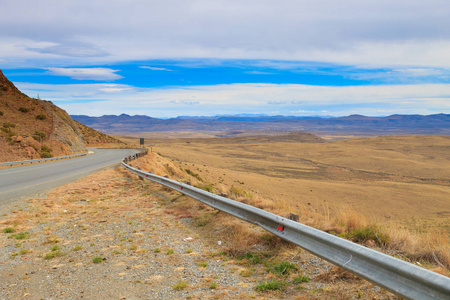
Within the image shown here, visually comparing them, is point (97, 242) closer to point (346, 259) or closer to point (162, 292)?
point (162, 292)

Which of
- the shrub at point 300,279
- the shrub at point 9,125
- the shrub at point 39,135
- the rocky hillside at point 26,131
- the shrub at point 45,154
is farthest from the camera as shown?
the shrub at point 39,135

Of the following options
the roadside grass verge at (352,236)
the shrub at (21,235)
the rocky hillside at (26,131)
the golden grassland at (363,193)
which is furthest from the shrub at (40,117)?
the roadside grass verge at (352,236)

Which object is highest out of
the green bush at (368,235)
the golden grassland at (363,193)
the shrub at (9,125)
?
the shrub at (9,125)

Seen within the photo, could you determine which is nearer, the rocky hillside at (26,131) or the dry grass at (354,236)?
the dry grass at (354,236)

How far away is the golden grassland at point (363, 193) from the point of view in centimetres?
539

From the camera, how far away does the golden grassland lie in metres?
5.39

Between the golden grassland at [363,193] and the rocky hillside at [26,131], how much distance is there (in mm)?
13202

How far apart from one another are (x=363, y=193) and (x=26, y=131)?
114 ft

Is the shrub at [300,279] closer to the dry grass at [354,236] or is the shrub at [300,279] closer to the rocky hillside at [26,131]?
the dry grass at [354,236]

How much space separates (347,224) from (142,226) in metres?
4.35

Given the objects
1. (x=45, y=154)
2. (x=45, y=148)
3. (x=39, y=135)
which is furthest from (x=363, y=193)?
(x=39, y=135)

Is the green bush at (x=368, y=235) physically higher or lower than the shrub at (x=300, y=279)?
higher

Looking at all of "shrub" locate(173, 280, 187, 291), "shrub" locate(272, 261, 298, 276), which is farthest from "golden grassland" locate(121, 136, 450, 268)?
"shrub" locate(173, 280, 187, 291)

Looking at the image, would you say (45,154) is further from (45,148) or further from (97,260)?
(97,260)
